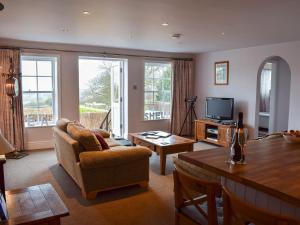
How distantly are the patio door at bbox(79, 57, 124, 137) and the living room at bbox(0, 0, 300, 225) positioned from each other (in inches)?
1.5

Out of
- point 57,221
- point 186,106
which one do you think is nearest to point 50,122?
point 186,106

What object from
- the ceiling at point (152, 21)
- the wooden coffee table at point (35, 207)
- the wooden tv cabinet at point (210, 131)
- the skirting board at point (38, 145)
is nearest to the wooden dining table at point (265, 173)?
the wooden coffee table at point (35, 207)

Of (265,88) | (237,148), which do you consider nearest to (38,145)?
(237,148)

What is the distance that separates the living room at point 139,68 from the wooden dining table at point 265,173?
0.05 meters

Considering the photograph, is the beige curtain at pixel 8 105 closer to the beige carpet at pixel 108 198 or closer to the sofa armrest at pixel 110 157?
the beige carpet at pixel 108 198

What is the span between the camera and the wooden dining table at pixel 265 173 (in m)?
1.39

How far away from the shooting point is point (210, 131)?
6484 mm

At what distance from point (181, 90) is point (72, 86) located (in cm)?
296

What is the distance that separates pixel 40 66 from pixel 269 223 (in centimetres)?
573

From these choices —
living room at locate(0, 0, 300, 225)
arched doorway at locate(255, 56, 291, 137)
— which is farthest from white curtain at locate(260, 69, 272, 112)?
living room at locate(0, 0, 300, 225)

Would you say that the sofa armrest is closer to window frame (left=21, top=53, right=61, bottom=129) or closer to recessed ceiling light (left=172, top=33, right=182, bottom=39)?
recessed ceiling light (left=172, top=33, right=182, bottom=39)

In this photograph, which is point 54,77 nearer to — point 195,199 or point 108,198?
point 108,198

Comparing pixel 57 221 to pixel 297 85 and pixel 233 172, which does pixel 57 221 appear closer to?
pixel 233 172

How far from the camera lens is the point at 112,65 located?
721 centimetres
